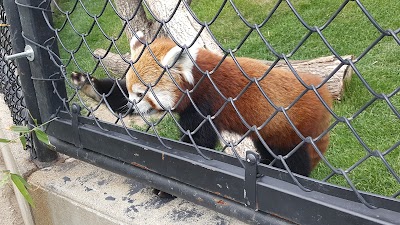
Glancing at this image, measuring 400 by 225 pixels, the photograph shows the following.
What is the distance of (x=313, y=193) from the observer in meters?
1.22

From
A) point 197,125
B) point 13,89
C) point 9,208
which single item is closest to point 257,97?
point 197,125

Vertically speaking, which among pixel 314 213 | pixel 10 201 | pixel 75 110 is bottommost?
pixel 10 201

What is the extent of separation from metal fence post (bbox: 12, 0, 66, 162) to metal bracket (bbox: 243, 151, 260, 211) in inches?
36.5

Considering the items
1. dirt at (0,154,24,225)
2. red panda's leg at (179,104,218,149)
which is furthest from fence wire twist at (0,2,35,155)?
red panda's leg at (179,104,218,149)

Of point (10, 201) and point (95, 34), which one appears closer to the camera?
point (10, 201)

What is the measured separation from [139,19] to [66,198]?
251 centimetres

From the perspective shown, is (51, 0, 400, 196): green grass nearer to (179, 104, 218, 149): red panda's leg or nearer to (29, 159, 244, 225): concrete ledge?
(29, 159, 244, 225): concrete ledge

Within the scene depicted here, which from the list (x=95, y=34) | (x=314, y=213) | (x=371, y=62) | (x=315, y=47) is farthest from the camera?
(x=95, y=34)

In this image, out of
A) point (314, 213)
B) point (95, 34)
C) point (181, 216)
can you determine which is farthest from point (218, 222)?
point (95, 34)

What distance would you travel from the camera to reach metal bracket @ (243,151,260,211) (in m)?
1.32

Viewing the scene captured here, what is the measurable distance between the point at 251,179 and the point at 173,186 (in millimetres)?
349

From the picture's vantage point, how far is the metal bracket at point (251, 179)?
1.32 m

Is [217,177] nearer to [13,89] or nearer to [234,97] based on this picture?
[234,97]

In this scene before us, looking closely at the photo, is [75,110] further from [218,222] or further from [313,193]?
[313,193]
